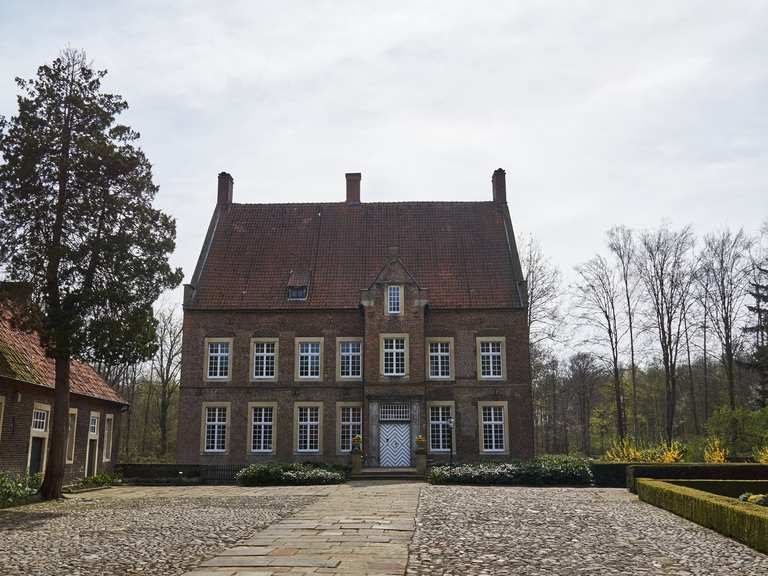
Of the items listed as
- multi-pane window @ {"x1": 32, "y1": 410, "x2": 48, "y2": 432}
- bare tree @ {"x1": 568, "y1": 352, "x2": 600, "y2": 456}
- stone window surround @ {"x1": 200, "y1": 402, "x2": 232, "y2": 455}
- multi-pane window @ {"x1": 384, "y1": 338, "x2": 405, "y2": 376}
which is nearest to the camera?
multi-pane window @ {"x1": 32, "y1": 410, "x2": 48, "y2": 432}

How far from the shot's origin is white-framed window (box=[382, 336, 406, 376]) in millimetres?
30156

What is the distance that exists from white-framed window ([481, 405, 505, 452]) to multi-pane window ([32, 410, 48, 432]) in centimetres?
1669

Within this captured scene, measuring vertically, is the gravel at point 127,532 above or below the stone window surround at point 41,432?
below

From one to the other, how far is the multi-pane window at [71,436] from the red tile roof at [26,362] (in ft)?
3.33

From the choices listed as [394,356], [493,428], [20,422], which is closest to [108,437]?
[20,422]

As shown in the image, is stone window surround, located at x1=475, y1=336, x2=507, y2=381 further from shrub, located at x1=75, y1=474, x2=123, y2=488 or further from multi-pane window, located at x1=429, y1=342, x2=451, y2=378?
shrub, located at x1=75, y1=474, x2=123, y2=488

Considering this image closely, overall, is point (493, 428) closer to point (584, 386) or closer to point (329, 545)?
point (329, 545)

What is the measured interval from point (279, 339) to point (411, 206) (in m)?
10.1

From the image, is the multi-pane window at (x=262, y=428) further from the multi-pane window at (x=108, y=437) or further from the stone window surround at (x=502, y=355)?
the stone window surround at (x=502, y=355)

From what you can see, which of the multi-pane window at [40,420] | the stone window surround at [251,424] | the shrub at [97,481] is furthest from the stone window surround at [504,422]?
the multi-pane window at [40,420]

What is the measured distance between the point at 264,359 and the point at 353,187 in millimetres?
10682

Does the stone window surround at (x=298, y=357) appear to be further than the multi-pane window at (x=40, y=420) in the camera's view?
Yes

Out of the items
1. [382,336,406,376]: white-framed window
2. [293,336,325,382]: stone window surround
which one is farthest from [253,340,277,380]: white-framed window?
[382,336,406,376]: white-framed window

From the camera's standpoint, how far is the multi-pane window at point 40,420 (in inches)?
947
